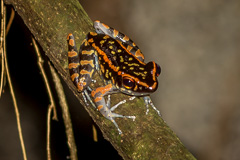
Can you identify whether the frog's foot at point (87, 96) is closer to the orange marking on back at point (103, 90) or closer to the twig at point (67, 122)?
the orange marking on back at point (103, 90)

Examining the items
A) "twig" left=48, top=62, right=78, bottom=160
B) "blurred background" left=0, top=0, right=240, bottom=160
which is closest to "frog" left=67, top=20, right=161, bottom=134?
"twig" left=48, top=62, right=78, bottom=160

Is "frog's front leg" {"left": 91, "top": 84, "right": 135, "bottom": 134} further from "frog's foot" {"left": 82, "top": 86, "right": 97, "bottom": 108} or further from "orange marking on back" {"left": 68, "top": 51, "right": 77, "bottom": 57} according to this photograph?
"orange marking on back" {"left": 68, "top": 51, "right": 77, "bottom": 57}

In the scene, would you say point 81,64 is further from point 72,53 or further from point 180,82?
point 180,82

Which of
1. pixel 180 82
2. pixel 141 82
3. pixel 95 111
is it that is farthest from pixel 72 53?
pixel 180 82

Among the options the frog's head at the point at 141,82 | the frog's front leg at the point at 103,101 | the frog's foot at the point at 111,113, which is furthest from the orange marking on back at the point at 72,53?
the frog's foot at the point at 111,113

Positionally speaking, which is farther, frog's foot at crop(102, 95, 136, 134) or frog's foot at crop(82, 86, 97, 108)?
→ frog's foot at crop(82, 86, 97, 108)
